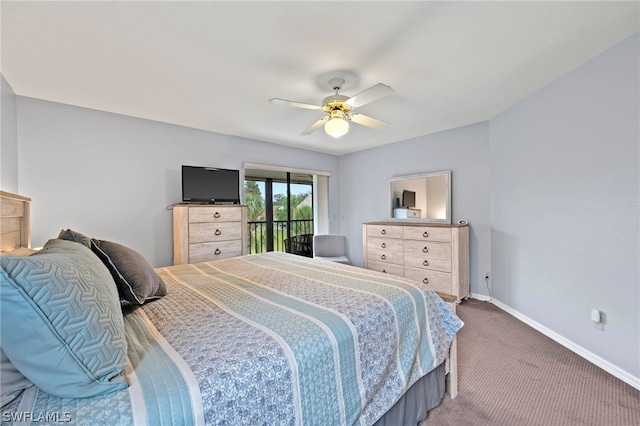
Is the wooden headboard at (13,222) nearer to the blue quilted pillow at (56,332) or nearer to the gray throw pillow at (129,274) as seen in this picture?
the gray throw pillow at (129,274)

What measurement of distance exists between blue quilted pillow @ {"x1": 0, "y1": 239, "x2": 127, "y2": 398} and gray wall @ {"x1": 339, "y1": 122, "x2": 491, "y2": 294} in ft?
12.8

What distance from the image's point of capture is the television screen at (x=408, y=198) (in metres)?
4.21

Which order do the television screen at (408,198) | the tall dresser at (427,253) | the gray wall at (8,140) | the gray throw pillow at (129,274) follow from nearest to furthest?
the gray throw pillow at (129,274) → the gray wall at (8,140) → the tall dresser at (427,253) → the television screen at (408,198)

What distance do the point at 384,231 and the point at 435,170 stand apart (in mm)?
1185

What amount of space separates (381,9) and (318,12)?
0.35 meters

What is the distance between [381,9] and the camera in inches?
58.6

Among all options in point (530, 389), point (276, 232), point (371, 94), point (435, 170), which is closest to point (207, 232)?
point (276, 232)

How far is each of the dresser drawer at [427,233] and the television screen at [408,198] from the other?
647mm

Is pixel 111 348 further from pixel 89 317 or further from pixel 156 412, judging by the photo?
pixel 156 412

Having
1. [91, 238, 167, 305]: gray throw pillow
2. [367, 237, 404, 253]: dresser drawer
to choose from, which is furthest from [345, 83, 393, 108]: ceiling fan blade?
[367, 237, 404, 253]: dresser drawer

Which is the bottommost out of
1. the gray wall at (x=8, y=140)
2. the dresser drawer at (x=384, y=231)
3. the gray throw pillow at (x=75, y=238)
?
the dresser drawer at (x=384, y=231)

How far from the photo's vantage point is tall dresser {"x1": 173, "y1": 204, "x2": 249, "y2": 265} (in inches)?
117

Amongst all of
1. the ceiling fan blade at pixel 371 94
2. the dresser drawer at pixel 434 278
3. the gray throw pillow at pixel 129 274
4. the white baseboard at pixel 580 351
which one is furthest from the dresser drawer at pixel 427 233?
the gray throw pillow at pixel 129 274

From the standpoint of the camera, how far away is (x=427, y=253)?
3.53 meters
